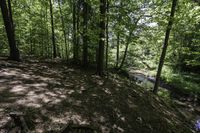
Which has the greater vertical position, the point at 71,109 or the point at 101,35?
the point at 101,35

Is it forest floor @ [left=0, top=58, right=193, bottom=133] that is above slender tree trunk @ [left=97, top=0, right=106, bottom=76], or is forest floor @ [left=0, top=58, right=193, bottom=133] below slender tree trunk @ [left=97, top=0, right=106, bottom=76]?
below

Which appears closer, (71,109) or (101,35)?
(71,109)

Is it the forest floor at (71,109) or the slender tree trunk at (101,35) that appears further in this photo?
the slender tree trunk at (101,35)

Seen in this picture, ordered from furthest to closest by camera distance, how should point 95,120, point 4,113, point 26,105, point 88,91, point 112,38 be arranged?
point 112,38, point 88,91, point 95,120, point 26,105, point 4,113

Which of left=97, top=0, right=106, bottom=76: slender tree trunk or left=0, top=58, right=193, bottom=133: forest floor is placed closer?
left=0, top=58, right=193, bottom=133: forest floor

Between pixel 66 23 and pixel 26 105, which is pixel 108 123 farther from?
pixel 66 23

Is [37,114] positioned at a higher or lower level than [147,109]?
higher

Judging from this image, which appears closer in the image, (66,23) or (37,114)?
(37,114)

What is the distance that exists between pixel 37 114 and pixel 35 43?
1763cm

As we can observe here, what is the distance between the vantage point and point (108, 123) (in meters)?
4.36

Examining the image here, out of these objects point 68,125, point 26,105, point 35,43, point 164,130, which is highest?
point 35,43

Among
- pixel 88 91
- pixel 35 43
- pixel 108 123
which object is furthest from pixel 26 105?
pixel 35 43

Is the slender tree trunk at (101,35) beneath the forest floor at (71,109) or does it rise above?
above

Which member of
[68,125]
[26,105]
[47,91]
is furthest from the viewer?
[47,91]
